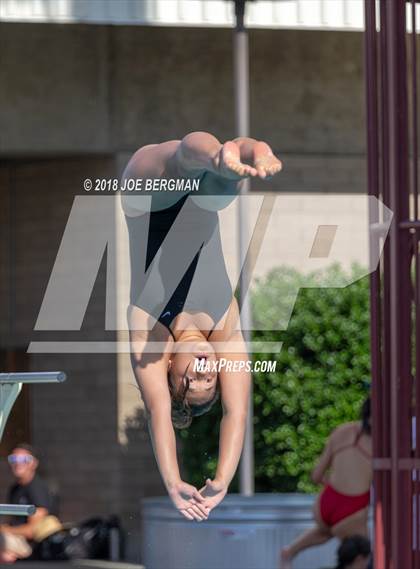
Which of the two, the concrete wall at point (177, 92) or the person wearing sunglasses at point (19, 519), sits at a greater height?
the concrete wall at point (177, 92)

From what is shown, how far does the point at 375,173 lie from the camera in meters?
3.96

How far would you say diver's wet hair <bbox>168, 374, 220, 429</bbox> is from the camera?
307 centimetres

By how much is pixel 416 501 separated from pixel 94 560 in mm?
1842

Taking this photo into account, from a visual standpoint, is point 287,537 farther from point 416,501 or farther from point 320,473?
point 416,501

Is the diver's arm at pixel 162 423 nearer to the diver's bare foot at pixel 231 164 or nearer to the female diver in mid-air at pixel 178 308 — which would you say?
the female diver in mid-air at pixel 178 308

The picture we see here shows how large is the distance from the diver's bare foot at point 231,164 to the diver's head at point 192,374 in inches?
16.7

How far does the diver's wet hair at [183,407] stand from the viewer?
3.07 m

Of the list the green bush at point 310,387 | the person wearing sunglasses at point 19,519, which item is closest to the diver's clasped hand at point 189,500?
the person wearing sunglasses at point 19,519

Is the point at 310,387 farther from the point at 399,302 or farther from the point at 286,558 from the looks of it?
the point at 399,302

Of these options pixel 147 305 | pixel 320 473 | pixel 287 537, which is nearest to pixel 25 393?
pixel 147 305

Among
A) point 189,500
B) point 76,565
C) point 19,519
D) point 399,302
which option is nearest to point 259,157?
point 189,500

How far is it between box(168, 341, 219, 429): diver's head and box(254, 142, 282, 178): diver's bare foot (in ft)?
1.53

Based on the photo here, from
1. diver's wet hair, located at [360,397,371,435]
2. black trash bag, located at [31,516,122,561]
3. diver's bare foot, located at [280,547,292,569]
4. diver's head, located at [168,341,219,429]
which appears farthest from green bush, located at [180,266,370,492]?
diver's head, located at [168,341,219,429]

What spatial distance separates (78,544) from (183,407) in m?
2.32
